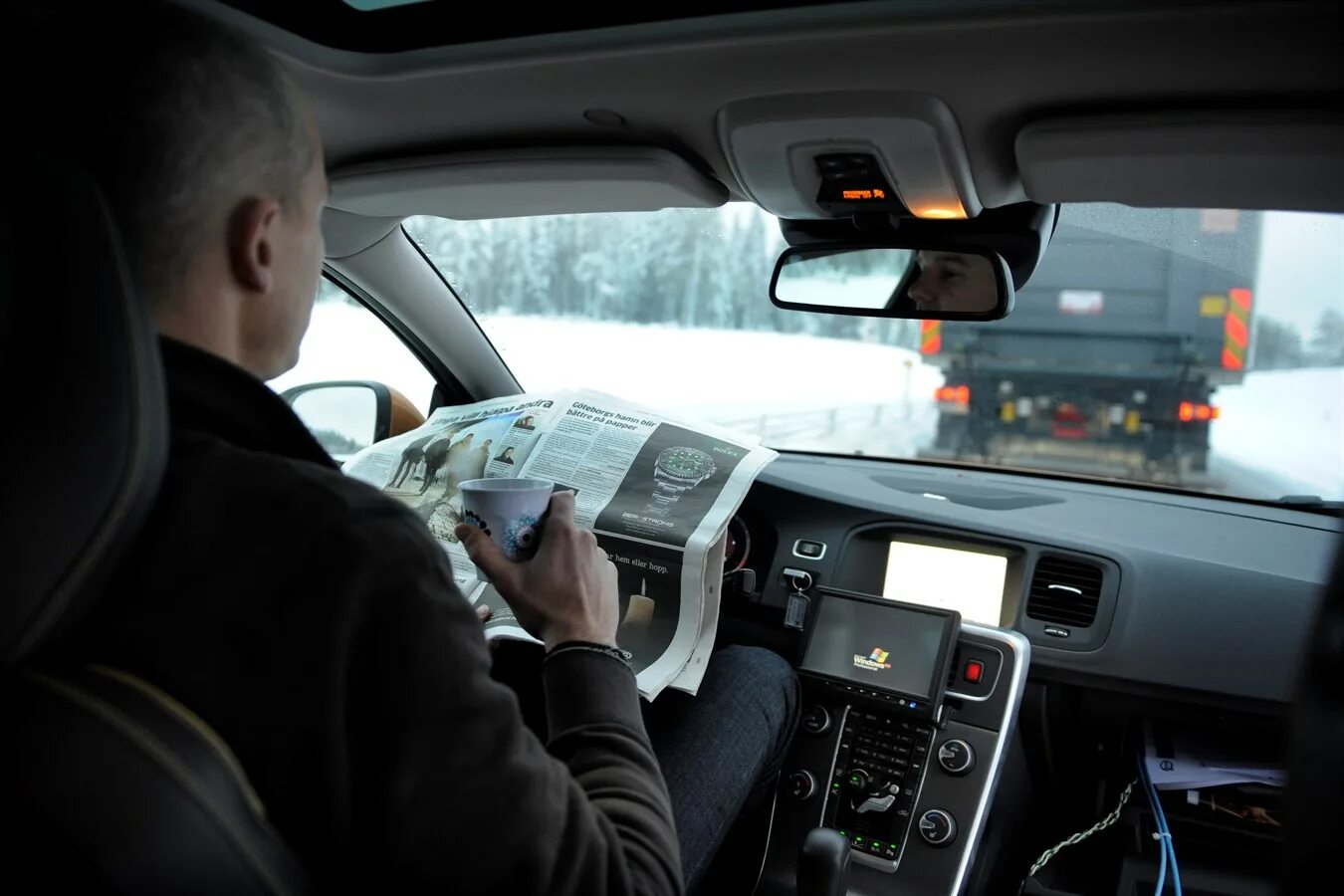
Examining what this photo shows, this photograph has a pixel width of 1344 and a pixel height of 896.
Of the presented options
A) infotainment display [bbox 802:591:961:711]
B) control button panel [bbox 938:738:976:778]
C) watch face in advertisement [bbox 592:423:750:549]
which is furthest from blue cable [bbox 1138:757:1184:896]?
watch face in advertisement [bbox 592:423:750:549]

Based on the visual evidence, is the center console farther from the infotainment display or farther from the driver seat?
the driver seat

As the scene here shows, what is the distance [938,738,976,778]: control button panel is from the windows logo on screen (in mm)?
221

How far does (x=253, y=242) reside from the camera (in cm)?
105

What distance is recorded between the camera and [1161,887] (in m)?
2.31

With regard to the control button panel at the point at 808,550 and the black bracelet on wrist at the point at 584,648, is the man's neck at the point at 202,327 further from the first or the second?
the control button panel at the point at 808,550

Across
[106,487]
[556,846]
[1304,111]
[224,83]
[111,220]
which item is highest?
[1304,111]

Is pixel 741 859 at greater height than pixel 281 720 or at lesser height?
lesser

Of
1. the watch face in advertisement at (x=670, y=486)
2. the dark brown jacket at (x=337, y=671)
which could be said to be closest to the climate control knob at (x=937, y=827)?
the watch face in advertisement at (x=670, y=486)

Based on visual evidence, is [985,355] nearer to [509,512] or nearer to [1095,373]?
[1095,373]

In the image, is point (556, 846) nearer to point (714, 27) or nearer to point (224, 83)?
point (224, 83)

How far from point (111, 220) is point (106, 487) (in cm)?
25

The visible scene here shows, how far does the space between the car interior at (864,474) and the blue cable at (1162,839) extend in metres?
0.01

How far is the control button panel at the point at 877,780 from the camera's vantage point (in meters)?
2.32

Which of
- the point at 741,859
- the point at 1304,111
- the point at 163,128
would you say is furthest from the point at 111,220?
the point at 741,859
